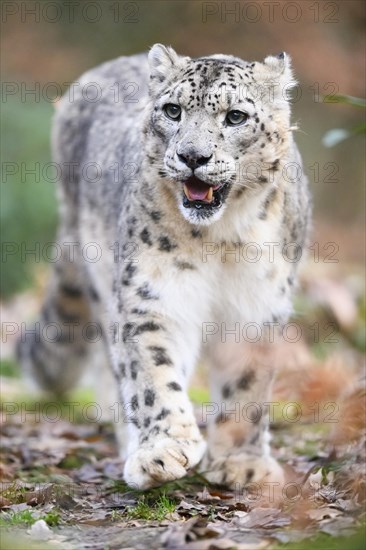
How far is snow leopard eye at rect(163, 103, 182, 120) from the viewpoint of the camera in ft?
20.1

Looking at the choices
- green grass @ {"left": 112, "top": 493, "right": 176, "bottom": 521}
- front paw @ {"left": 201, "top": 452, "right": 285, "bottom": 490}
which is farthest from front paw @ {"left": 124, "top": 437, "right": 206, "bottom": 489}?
front paw @ {"left": 201, "top": 452, "right": 285, "bottom": 490}

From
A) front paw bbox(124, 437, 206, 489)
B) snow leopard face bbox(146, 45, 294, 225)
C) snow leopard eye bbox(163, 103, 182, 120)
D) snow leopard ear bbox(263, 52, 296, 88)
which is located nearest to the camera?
front paw bbox(124, 437, 206, 489)

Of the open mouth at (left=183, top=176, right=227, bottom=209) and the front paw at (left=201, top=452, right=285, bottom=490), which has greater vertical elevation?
the open mouth at (left=183, top=176, right=227, bottom=209)

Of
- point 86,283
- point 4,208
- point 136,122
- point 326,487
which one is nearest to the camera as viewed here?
point 326,487

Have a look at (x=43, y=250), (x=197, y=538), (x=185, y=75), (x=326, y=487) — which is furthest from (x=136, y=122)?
(x=43, y=250)

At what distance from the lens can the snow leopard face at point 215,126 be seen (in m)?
5.89

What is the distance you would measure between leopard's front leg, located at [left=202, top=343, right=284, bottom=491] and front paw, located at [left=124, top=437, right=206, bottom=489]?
0.83m

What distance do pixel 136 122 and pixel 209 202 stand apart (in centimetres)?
156

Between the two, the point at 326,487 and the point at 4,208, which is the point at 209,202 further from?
the point at 4,208

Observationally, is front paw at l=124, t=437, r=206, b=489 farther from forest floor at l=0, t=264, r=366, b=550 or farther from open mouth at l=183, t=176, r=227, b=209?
open mouth at l=183, t=176, r=227, b=209

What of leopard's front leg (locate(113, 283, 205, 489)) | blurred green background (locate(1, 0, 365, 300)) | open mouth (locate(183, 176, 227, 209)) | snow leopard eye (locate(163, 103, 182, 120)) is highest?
blurred green background (locate(1, 0, 365, 300))

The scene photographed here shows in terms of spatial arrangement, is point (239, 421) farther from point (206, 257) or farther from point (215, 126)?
point (215, 126)

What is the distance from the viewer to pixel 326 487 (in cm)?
588

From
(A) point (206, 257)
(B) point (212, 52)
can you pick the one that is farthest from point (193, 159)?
(B) point (212, 52)
